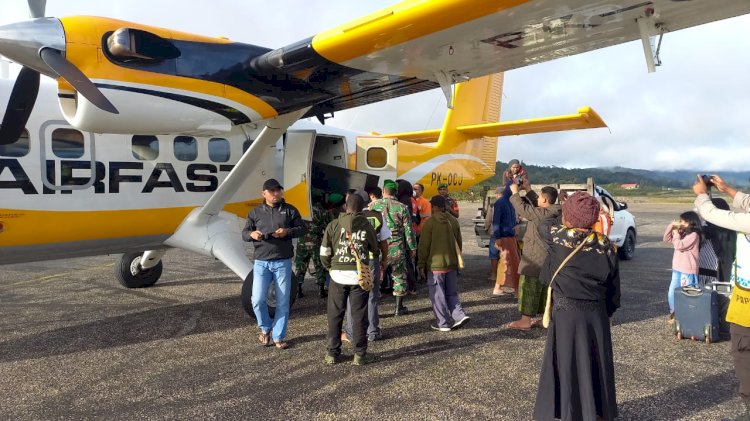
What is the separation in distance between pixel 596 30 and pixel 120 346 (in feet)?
19.0

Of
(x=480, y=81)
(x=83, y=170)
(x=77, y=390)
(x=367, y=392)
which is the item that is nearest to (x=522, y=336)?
(x=367, y=392)

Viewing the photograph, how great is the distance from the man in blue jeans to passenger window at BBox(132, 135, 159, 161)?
192 cm

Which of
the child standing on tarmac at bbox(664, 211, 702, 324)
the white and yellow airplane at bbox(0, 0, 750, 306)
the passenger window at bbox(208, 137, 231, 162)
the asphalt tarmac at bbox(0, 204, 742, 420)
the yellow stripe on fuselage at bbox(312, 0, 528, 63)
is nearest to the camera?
the asphalt tarmac at bbox(0, 204, 742, 420)

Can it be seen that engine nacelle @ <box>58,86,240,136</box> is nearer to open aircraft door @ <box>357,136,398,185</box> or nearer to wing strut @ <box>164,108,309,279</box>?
wing strut @ <box>164,108,309,279</box>

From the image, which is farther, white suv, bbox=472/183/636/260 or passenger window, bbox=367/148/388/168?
white suv, bbox=472/183/636/260

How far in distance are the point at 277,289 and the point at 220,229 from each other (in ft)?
6.19

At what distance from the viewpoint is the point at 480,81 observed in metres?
11.8

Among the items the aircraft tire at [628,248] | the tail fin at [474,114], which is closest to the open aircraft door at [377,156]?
the tail fin at [474,114]

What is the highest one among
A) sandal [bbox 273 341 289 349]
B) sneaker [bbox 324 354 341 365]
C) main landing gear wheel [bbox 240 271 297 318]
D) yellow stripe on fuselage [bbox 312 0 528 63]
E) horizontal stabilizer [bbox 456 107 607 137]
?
yellow stripe on fuselage [bbox 312 0 528 63]

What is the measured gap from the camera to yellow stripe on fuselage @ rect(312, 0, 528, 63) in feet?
12.0

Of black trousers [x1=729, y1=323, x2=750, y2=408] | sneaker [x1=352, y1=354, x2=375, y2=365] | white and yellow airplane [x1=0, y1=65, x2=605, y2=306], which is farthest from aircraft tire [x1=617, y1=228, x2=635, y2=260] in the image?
sneaker [x1=352, y1=354, x2=375, y2=365]

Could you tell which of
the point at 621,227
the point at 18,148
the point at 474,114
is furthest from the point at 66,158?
the point at 621,227

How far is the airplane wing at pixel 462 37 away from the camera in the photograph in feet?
12.0

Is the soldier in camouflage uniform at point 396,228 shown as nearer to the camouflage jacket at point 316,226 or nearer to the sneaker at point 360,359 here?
the sneaker at point 360,359
